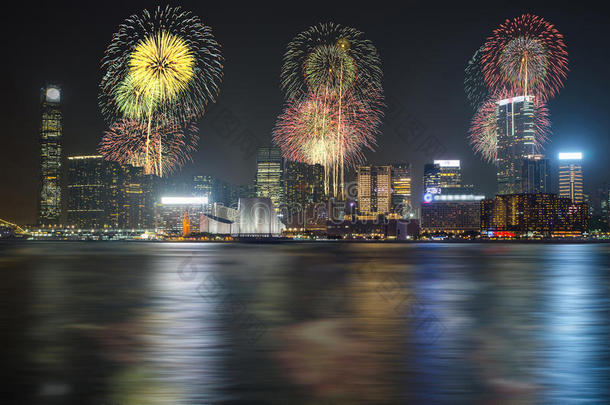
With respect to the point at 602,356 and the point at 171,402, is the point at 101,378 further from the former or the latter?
the point at 602,356

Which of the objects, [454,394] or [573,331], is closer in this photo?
[454,394]

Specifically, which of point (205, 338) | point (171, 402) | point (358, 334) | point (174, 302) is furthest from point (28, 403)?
point (174, 302)

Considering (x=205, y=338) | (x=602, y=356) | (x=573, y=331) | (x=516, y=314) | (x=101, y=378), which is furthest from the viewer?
(x=516, y=314)

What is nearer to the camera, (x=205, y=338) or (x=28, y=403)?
(x=28, y=403)

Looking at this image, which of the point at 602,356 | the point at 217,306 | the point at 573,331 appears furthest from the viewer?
the point at 217,306

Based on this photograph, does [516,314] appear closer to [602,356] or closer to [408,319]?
[408,319]

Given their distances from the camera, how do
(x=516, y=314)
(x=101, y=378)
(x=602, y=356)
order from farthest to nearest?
(x=516, y=314), (x=602, y=356), (x=101, y=378)

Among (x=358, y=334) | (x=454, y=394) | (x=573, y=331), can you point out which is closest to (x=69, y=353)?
(x=358, y=334)

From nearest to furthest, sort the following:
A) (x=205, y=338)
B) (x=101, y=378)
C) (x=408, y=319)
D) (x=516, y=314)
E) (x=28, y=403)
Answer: (x=28, y=403)
(x=101, y=378)
(x=205, y=338)
(x=408, y=319)
(x=516, y=314)
